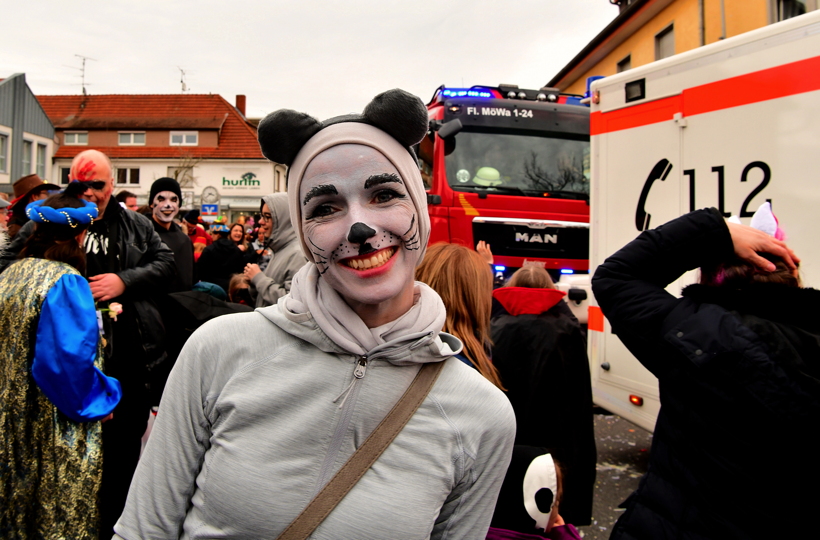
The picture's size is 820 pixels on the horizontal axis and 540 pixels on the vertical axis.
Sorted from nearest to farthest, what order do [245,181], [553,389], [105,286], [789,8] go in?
1. [553,389]
2. [105,286]
3. [789,8]
4. [245,181]

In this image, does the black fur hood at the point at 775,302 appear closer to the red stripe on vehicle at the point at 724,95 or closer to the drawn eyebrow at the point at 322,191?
the drawn eyebrow at the point at 322,191

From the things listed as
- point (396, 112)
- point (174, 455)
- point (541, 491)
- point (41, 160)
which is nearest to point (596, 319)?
point (541, 491)

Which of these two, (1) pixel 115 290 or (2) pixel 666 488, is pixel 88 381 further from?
(2) pixel 666 488

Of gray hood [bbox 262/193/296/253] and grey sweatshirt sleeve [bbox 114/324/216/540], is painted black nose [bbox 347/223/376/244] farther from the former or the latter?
gray hood [bbox 262/193/296/253]

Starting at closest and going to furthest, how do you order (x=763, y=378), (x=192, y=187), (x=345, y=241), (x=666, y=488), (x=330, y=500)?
(x=330, y=500)
(x=345, y=241)
(x=763, y=378)
(x=666, y=488)
(x=192, y=187)

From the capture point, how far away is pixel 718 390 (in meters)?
1.77

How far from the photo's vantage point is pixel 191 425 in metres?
1.30

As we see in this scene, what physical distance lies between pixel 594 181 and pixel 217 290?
318 cm

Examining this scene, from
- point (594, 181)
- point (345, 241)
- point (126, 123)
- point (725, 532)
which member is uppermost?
point (126, 123)

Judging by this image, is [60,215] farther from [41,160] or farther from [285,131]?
[41,160]

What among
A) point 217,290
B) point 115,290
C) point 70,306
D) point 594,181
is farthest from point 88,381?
point 594,181

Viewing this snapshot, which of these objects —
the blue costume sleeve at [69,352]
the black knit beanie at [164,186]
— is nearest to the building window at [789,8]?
the black knit beanie at [164,186]

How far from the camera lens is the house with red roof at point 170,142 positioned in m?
41.9

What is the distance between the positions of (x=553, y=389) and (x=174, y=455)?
2.12 metres
